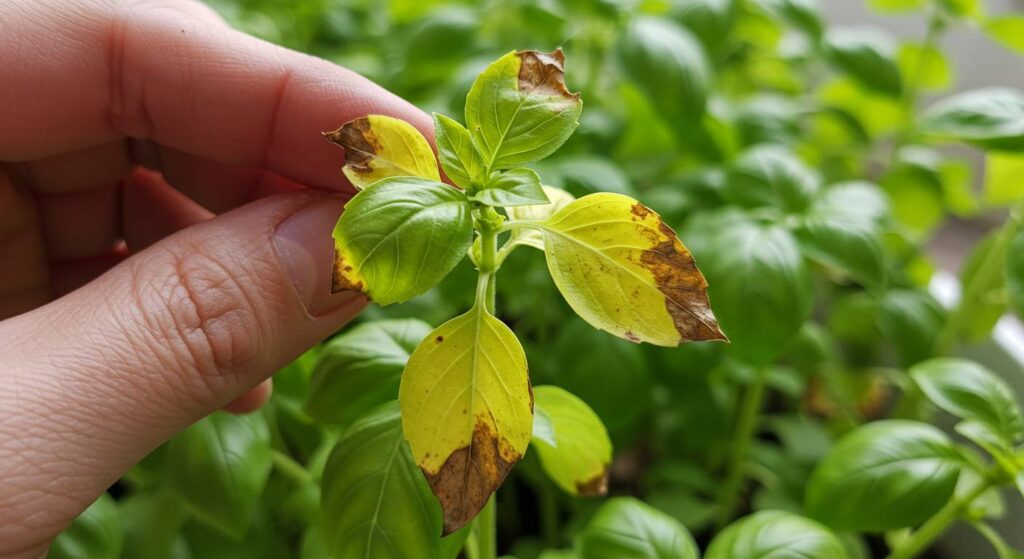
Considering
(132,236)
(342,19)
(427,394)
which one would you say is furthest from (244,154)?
(342,19)

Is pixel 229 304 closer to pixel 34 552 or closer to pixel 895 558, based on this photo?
pixel 34 552

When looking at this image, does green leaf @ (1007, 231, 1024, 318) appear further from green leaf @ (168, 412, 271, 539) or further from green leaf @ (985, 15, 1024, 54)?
green leaf @ (168, 412, 271, 539)

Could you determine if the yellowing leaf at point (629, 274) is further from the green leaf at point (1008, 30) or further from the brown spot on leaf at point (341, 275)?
the green leaf at point (1008, 30)

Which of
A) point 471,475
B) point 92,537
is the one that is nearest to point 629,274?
point 471,475

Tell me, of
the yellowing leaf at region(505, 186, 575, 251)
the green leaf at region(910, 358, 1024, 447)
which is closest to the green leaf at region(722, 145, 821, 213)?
the green leaf at region(910, 358, 1024, 447)

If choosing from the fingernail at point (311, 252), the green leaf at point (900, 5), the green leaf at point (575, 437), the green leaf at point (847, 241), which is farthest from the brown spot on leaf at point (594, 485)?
the green leaf at point (900, 5)

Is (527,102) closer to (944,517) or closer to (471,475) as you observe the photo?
(471,475)
